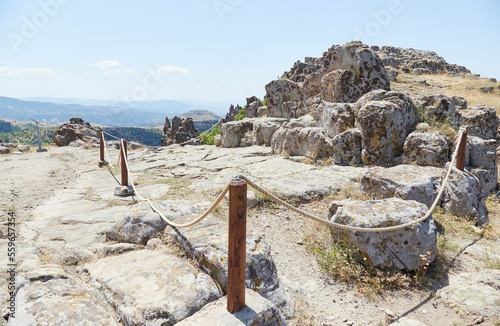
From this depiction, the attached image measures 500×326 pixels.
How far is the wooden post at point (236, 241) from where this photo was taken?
345 centimetres

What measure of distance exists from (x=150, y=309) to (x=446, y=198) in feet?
25.2

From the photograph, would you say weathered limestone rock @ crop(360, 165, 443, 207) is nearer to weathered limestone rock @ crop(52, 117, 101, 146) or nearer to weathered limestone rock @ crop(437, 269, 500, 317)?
weathered limestone rock @ crop(437, 269, 500, 317)

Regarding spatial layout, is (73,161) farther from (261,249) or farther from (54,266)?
(261,249)

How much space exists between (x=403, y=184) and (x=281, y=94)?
15.3 m

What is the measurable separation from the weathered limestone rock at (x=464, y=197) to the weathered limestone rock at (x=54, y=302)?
799cm

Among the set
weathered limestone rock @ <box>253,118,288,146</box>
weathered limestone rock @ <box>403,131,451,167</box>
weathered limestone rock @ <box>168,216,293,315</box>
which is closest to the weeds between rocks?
weathered limestone rock @ <box>168,216,293,315</box>

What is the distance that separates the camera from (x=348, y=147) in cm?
1142

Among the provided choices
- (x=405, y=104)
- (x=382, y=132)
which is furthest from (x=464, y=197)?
(x=405, y=104)

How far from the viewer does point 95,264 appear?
4934 mm

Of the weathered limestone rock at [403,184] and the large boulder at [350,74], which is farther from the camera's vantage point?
the large boulder at [350,74]

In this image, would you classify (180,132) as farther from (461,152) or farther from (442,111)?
(461,152)

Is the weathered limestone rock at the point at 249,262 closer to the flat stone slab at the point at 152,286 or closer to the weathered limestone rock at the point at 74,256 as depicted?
the flat stone slab at the point at 152,286

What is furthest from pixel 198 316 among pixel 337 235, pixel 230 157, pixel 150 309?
pixel 230 157

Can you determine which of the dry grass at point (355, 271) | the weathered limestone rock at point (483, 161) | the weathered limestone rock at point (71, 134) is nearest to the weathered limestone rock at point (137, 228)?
the dry grass at point (355, 271)
